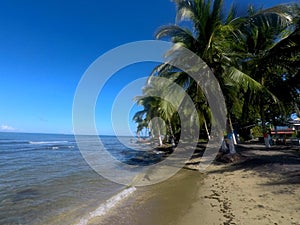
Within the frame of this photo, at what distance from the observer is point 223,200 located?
19.2 ft

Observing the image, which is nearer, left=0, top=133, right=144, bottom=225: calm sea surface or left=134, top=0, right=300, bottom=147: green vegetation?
left=0, top=133, right=144, bottom=225: calm sea surface

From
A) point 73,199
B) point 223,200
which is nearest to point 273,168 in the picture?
point 223,200

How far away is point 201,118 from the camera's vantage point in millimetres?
17984

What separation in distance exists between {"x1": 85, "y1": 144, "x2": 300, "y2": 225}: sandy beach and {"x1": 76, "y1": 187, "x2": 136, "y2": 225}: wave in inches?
9.9

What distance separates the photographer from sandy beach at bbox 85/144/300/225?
182 inches

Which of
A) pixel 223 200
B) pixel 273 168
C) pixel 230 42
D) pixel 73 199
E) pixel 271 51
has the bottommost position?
pixel 73 199

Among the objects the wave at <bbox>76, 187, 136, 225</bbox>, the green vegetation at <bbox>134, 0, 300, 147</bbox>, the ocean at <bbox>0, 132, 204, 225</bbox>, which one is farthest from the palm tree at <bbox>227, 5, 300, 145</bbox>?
the wave at <bbox>76, 187, 136, 225</bbox>

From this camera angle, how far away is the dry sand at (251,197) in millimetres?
4496

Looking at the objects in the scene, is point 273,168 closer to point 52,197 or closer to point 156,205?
point 156,205

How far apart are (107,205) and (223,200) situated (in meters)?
3.45

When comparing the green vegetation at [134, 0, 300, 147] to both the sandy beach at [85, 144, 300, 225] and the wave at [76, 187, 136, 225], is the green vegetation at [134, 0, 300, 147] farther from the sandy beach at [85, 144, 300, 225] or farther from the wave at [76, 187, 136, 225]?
the wave at [76, 187, 136, 225]

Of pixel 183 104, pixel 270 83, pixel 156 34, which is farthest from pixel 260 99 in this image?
pixel 156 34

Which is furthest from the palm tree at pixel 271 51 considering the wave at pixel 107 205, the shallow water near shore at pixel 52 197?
the shallow water near shore at pixel 52 197

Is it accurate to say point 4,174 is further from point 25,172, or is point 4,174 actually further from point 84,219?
point 84,219
